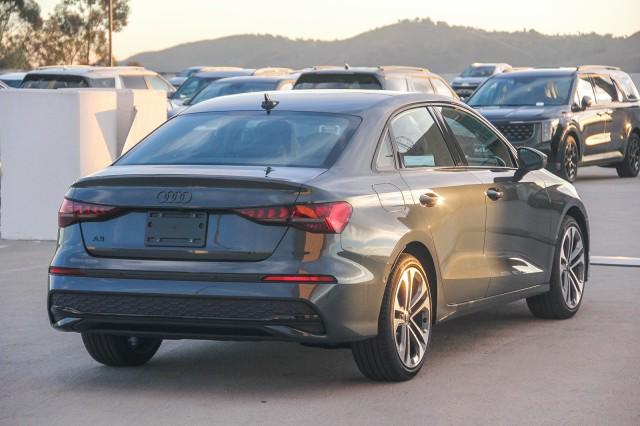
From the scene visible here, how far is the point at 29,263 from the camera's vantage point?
1327 cm

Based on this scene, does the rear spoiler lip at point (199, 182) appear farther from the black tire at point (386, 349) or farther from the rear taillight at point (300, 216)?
the black tire at point (386, 349)

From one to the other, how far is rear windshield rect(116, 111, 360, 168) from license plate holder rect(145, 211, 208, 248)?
547mm

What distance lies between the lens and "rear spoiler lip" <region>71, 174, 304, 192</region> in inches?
283

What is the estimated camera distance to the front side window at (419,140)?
8.26 meters

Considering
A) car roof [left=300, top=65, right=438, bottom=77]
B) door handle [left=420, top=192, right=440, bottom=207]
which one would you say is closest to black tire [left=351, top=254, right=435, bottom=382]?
door handle [left=420, top=192, right=440, bottom=207]

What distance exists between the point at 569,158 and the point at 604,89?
6.68ft

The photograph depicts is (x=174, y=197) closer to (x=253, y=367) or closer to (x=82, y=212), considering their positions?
(x=82, y=212)

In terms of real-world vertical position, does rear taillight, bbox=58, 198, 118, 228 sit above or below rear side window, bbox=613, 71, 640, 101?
above

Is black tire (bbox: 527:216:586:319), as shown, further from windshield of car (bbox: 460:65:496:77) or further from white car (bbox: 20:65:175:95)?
windshield of car (bbox: 460:65:496:77)

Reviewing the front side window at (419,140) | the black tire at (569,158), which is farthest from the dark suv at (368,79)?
the front side window at (419,140)

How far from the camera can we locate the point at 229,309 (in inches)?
281

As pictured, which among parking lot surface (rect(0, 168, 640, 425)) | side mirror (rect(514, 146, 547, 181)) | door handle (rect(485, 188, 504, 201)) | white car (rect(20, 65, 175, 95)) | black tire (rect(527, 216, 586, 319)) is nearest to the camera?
parking lot surface (rect(0, 168, 640, 425))

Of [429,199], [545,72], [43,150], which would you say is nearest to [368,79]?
[545,72]

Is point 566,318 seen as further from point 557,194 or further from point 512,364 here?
point 512,364
